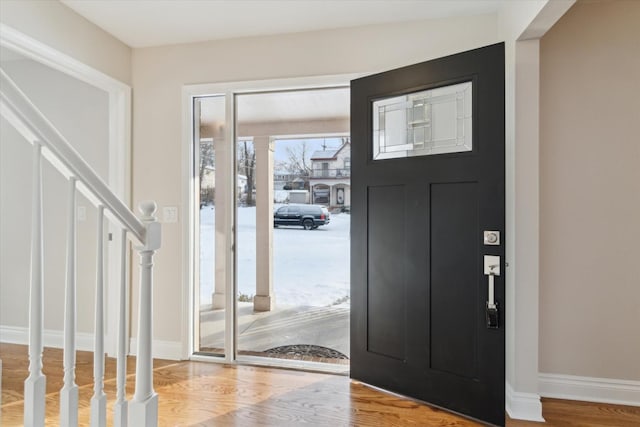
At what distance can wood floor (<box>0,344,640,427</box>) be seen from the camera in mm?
2059

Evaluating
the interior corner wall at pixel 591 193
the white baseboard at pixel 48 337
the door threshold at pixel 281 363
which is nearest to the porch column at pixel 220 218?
the door threshold at pixel 281 363

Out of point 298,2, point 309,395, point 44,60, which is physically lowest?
point 309,395

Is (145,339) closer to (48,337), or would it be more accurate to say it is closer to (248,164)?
(248,164)

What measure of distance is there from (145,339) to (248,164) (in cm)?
194

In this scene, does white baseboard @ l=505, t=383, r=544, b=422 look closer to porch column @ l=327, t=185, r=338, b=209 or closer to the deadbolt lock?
the deadbolt lock

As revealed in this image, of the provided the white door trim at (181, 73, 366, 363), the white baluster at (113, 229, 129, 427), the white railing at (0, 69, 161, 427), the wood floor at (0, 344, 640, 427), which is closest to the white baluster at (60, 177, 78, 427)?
the white railing at (0, 69, 161, 427)

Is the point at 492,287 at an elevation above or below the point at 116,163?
below

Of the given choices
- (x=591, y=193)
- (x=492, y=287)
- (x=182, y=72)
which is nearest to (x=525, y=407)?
(x=492, y=287)

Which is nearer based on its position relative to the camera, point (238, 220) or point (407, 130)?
point (407, 130)

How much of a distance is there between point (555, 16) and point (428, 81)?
2.24 ft

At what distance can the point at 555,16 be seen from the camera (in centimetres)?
187

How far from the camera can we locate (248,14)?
98.2 inches

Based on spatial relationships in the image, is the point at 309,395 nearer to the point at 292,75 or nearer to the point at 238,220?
the point at 238,220

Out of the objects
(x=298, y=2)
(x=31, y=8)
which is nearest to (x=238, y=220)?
(x=298, y=2)
